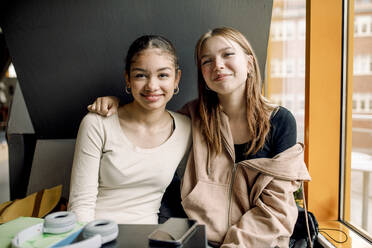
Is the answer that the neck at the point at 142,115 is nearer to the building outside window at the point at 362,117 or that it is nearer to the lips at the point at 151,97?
the lips at the point at 151,97

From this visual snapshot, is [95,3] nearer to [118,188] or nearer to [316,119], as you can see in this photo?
[118,188]

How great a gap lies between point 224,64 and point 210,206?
2.06ft

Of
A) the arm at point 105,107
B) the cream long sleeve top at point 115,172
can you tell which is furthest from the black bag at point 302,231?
the arm at point 105,107

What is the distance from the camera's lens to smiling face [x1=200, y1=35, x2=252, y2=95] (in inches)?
49.4

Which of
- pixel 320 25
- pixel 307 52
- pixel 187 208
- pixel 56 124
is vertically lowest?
pixel 187 208

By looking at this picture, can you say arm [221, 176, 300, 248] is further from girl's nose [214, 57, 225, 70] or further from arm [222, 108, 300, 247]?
girl's nose [214, 57, 225, 70]

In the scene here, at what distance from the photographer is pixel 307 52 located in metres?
1.59

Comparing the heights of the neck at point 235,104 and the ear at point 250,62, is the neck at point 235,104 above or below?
below

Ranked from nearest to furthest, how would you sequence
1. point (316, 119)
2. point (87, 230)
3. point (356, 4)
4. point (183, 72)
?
point (87, 230) < point (356, 4) < point (316, 119) < point (183, 72)

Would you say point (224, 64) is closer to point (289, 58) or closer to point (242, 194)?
point (242, 194)

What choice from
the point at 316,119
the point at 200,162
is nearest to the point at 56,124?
the point at 200,162

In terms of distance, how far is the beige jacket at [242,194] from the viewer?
1157mm

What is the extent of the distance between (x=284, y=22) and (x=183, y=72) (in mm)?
1216

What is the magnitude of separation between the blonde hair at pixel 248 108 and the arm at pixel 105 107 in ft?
1.39
